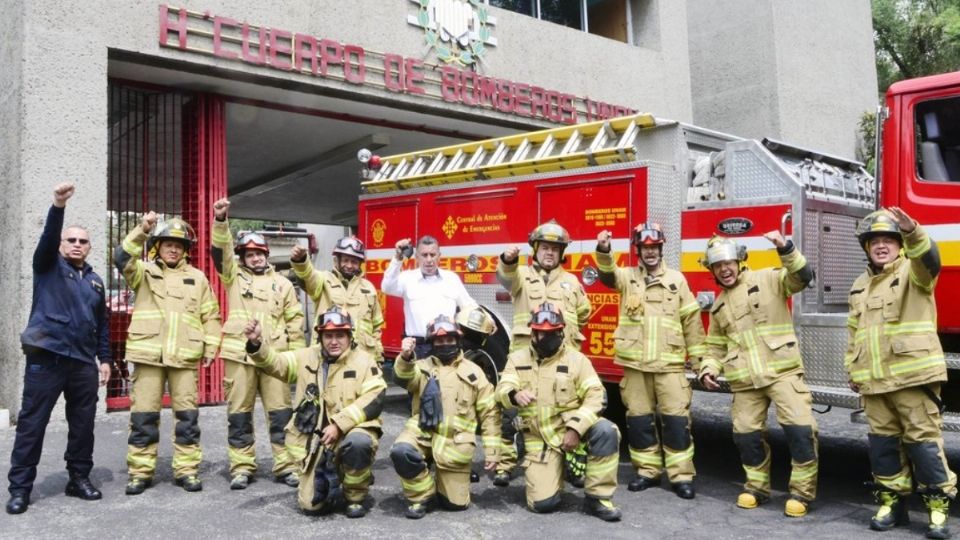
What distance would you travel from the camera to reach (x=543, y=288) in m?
5.63

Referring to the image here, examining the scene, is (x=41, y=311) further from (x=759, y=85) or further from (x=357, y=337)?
(x=759, y=85)

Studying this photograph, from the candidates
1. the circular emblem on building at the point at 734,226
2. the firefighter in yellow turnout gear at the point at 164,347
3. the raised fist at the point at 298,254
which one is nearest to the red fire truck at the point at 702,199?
the circular emblem on building at the point at 734,226

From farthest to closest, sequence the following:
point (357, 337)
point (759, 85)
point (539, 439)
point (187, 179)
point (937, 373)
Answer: point (759, 85) < point (187, 179) < point (357, 337) < point (539, 439) < point (937, 373)

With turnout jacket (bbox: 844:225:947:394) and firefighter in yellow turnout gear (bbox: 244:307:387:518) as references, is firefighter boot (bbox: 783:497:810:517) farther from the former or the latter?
firefighter in yellow turnout gear (bbox: 244:307:387:518)

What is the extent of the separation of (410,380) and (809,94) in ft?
43.1

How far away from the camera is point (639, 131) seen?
6.16m

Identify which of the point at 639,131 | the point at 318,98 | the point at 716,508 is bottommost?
the point at 716,508

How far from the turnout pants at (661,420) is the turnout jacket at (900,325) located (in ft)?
3.54

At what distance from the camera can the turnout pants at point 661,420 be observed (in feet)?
Answer: 17.0

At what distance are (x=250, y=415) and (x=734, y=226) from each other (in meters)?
3.58

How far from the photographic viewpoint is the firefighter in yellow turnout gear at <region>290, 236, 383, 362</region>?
5.78m

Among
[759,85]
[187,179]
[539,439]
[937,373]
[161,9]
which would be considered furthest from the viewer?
[759,85]

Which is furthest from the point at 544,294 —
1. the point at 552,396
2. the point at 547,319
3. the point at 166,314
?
the point at 166,314

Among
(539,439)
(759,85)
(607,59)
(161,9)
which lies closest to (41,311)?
(539,439)
